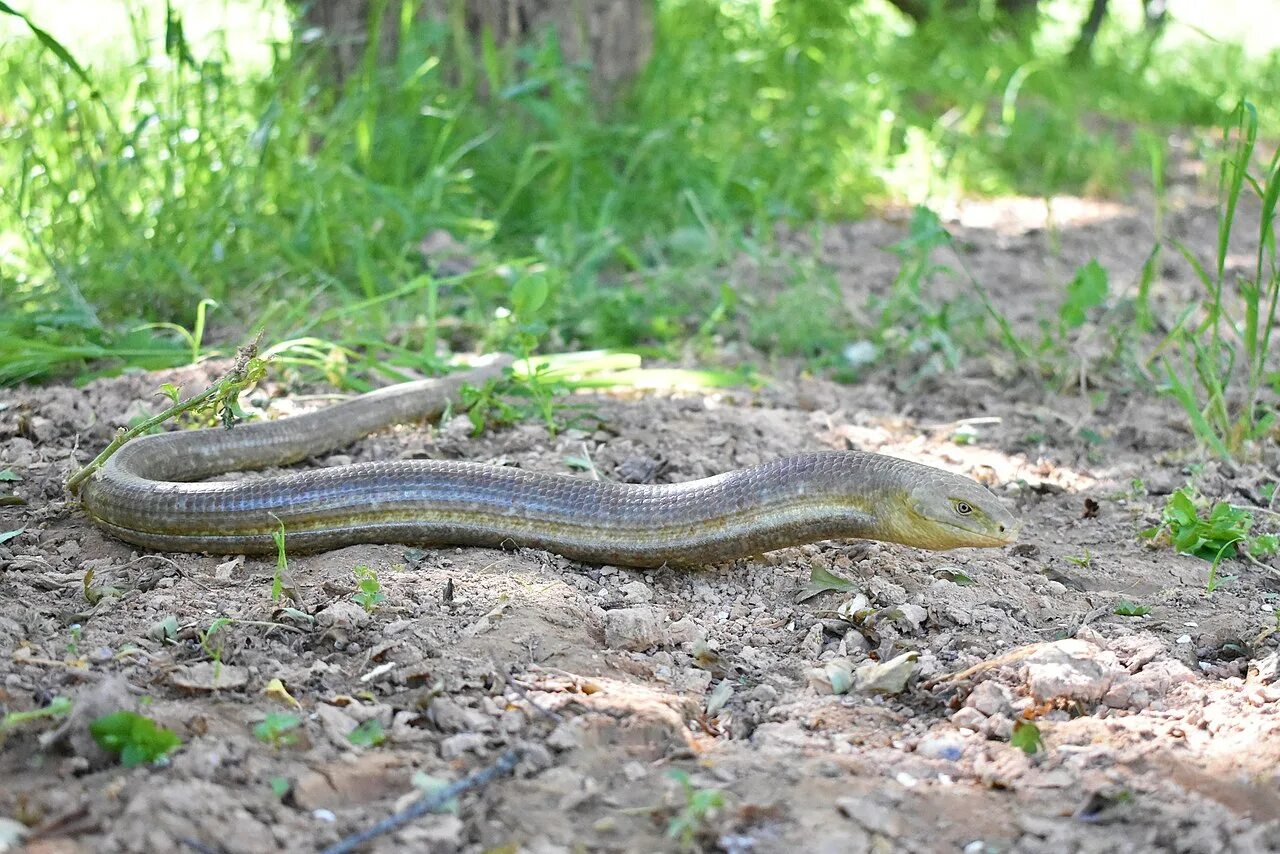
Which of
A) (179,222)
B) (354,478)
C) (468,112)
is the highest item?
(468,112)

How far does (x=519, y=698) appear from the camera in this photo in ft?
8.52

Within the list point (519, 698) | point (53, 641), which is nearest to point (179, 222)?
point (53, 641)

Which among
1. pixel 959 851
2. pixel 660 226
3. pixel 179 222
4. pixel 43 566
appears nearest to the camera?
pixel 959 851

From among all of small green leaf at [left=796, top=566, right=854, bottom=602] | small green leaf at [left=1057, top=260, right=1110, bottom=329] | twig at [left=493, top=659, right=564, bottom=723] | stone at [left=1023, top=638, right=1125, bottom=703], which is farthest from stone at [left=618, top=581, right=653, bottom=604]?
small green leaf at [left=1057, top=260, right=1110, bottom=329]

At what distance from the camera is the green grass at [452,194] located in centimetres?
491

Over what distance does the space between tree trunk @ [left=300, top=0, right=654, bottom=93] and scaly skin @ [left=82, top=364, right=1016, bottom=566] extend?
335cm

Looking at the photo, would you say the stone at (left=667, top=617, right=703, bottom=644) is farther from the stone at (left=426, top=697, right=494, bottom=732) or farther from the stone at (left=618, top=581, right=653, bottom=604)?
the stone at (left=426, top=697, right=494, bottom=732)

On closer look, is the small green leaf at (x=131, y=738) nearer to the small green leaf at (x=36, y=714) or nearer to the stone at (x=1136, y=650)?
the small green leaf at (x=36, y=714)

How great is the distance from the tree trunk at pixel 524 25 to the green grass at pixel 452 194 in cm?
14

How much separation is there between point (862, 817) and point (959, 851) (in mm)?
171

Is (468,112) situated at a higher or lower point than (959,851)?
higher

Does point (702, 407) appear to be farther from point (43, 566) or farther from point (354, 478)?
point (43, 566)

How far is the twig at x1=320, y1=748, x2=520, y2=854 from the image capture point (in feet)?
6.91

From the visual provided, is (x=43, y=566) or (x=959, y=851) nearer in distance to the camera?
(x=959, y=851)
